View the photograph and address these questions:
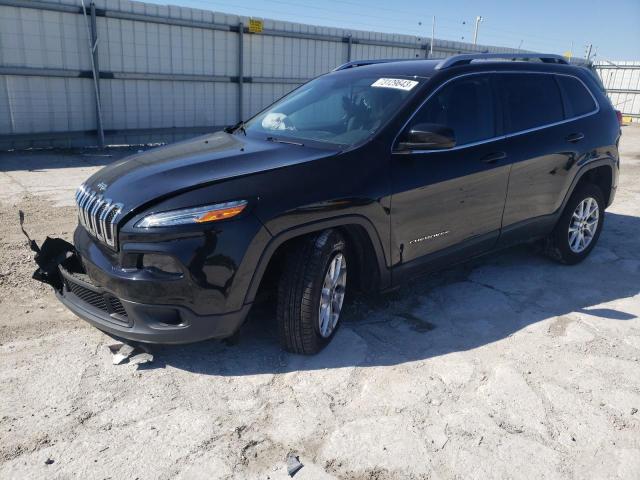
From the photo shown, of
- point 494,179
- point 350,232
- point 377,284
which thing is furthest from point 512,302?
point 350,232

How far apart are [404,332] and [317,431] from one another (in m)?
1.22

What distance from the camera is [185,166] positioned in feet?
10.1

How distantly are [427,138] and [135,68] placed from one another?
9311 mm

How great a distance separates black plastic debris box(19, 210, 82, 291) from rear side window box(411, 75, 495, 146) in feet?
7.73

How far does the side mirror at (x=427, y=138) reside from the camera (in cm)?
335

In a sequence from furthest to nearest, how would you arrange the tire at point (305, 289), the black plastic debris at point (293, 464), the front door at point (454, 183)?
1. the front door at point (454, 183)
2. the tire at point (305, 289)
3. the black plastic debris at point (293, 464)

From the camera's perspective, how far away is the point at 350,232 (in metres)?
3.30

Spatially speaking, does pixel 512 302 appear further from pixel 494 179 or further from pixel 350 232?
pixel 350 232

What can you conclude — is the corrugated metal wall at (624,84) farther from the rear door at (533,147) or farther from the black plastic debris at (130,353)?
the black plastic debris at (130,353)

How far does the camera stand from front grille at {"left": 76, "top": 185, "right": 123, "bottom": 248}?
2829 millimetres

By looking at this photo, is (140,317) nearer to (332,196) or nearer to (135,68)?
(332,196)

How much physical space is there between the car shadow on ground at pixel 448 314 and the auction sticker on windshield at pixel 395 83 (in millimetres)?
1563

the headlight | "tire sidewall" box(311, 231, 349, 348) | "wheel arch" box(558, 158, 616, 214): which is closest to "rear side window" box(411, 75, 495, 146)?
"tire sidewall" box(311, 231, 349, 348)

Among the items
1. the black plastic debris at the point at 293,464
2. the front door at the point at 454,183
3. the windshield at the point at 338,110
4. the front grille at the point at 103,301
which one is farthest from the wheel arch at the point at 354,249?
the black plastic debris at the point at 293,464
